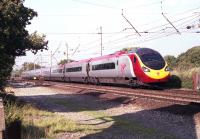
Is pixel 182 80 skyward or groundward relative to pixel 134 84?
skyward

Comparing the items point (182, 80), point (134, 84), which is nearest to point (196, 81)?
point (182, 80)

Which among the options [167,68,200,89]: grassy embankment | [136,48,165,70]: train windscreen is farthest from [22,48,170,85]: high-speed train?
[167,68,200,89]: grassy embankment

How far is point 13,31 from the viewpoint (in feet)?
55.0

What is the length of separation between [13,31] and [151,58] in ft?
41.6

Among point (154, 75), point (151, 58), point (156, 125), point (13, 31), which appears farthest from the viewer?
point (151, 58)

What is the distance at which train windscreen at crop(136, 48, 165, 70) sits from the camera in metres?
26.7

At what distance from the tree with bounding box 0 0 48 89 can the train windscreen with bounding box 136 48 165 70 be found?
384 inches

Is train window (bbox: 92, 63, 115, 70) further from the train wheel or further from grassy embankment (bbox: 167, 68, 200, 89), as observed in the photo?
grassy embankment (bbox: 167, 68, 200, 89)

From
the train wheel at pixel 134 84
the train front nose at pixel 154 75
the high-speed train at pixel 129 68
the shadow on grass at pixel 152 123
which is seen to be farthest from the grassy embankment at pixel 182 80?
the shadow on grass at pixel 152 123

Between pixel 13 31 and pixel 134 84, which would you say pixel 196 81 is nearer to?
pixel 134 84

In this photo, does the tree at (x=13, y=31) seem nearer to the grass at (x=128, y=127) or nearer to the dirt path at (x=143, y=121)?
the dirt path at (x=143, y=121)

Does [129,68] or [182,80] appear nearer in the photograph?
[129,68]

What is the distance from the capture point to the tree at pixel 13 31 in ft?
54.1

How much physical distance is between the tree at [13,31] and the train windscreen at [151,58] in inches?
384
